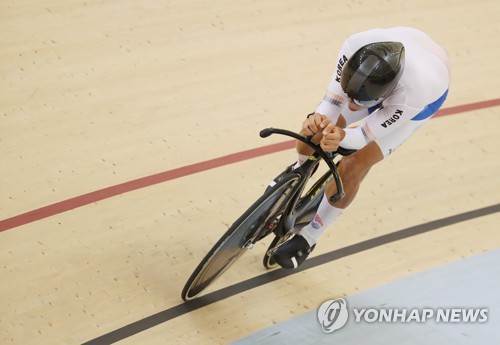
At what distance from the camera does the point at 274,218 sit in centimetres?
325

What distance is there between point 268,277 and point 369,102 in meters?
1.14

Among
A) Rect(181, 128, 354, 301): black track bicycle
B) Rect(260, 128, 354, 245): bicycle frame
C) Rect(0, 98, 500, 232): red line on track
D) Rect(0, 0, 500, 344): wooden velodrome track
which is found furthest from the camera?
Rect(0, 98, 500, 232): red line on track

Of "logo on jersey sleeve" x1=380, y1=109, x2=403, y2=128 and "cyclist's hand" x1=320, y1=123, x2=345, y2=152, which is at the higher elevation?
"cyclist's hand" x1=320, y1=123, x2=345, y2=152

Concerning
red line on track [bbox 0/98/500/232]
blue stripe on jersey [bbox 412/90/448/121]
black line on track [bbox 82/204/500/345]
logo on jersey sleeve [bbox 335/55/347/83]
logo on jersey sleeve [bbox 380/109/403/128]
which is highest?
logo on jersey sleeve [bbox 335/55/347/83]

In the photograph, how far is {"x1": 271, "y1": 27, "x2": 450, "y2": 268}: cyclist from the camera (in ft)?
9.30

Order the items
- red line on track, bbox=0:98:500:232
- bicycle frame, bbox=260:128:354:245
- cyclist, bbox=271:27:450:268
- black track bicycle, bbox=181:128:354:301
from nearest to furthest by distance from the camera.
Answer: cyclist, bbox=271:27:450:268
bicycle frame, bbox=260:128:354:245
black track bicycle, bbox=181:128:354:301
red line on track, bbox=0:98:500:232

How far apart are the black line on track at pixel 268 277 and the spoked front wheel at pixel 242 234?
0.09 meters

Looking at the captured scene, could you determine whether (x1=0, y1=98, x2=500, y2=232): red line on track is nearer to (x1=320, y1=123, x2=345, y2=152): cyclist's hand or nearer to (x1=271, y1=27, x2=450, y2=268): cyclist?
(x1=271, y1=27, x2=450, y2=268): cyclist

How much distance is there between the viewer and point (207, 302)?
3.47 meters

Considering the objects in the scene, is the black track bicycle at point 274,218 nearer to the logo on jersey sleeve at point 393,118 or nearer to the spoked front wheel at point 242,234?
the spoked front wheel at point 242,234

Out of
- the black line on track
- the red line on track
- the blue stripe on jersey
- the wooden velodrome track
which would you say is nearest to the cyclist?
the blue stripe on jersey

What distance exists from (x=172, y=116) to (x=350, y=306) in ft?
5.39

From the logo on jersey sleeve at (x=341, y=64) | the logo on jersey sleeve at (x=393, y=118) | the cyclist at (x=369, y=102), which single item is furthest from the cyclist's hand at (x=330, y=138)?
the logo on jersey sleeve at (x=341, y=64)

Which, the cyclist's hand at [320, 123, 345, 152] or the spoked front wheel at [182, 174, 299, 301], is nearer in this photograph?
the cyclist's hand at [320, 123, 345, 152]
